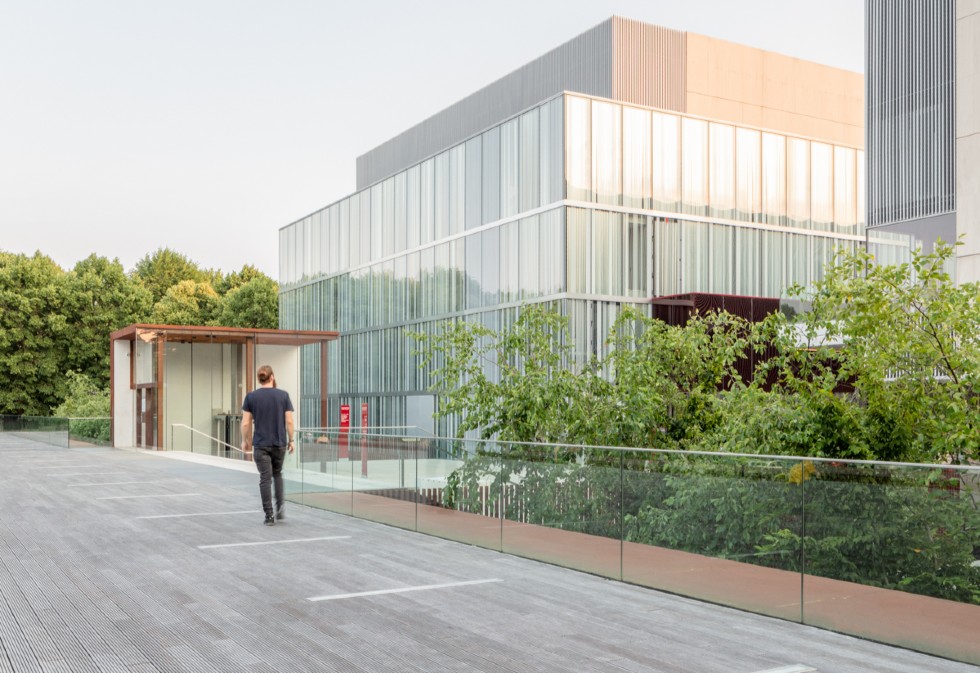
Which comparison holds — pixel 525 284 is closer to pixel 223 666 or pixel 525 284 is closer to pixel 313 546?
pixel 313 546

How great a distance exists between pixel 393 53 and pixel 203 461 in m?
18.5

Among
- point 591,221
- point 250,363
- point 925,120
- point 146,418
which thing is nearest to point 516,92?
point 591,221

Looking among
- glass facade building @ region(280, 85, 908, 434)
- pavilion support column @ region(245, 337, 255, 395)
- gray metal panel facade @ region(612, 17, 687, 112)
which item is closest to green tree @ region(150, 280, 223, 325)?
glass facade building @ region(280, 85, 908, 434)

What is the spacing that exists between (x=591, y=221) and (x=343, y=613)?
2525 centimetres

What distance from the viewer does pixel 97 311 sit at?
55906 millimetres

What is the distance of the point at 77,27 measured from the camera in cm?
3700

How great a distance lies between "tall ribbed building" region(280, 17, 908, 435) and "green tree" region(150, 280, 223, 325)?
17935mm

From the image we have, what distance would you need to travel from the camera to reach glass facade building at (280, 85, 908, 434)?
31094 mm

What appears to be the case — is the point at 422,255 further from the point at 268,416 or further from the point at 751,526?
the point at 751,526

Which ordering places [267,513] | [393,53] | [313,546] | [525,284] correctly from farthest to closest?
1. [393,53]
2. [525,284]
3. [267,513]
4. [313,546]

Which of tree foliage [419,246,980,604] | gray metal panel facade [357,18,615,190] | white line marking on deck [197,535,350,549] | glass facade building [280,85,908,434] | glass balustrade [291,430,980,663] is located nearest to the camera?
glass balustrade [291,430,980,663]

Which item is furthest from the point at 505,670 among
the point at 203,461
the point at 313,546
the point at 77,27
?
the point at 77,27

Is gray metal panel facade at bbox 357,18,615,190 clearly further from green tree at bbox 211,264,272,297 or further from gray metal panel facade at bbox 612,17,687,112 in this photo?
green tree at bbox 211,264,272,297

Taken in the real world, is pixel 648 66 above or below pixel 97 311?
above
